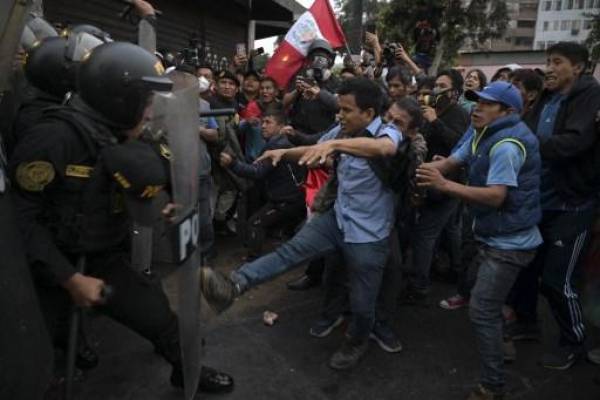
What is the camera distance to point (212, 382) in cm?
271

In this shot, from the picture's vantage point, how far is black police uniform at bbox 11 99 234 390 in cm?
187

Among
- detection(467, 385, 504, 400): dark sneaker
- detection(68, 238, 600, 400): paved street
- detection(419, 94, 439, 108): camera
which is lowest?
detection(68, 238, 600, 400): paved street

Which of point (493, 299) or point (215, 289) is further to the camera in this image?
point (493, 299)

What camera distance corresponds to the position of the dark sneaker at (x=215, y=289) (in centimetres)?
228

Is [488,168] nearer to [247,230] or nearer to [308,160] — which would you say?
[308,160]

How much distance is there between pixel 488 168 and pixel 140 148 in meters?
1.70

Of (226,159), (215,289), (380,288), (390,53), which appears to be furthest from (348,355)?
(390,53)

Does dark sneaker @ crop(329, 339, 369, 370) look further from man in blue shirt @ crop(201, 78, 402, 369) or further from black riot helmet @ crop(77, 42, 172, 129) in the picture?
black riot helmet @ crop(77, 42, 172, 129)

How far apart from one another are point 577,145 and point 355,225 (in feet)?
4.47

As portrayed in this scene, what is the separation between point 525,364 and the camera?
3182 millimetres

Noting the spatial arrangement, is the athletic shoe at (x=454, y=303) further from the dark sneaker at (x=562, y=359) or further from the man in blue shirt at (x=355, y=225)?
the man in blue shirt at (x=355, y=225)

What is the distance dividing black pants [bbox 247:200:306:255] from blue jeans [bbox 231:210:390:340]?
58.0 inches

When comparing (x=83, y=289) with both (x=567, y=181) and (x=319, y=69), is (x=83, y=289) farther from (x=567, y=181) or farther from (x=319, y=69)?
(x=319, y=69)

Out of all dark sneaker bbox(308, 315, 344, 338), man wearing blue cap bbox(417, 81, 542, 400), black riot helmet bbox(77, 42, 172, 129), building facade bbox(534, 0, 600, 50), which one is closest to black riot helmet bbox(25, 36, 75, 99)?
black riot helmet bbox(77, 42, 172, 129)
